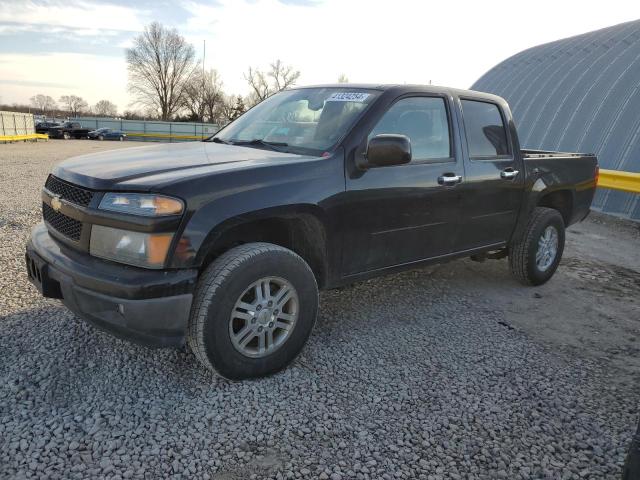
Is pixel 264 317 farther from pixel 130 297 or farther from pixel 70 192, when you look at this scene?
pixel 70 192

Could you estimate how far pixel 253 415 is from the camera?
2.65 meters

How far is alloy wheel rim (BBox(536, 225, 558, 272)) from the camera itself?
510 cm

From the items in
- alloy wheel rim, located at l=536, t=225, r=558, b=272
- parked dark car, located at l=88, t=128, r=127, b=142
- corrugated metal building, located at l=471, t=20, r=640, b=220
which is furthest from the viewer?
parked dark car, located at l=88, t=128, r=127, b=142

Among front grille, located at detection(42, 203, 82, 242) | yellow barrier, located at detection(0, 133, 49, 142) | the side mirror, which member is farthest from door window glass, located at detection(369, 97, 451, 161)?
yellow barrier, located at detection(0, 133, 49, 142)

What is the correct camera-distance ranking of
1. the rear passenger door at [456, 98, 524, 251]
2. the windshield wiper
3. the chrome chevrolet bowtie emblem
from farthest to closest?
the rear passenger door at [456, 98, 524, 251] → the windshield wiper → the chrome chevrolet bowtie emblem

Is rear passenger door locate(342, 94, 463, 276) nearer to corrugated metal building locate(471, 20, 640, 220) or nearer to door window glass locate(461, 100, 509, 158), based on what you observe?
door window glass locate(461, 100, 509, 158)

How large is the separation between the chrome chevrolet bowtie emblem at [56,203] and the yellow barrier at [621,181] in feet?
33.1

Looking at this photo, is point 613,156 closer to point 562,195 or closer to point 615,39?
point 615,39

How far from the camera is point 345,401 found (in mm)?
2838

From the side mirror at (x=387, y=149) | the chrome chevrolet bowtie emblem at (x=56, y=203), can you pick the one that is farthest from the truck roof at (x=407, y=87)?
the chrome chevrolet bowtie emblem at (x=56, y=203)

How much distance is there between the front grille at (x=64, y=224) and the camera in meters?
2.76

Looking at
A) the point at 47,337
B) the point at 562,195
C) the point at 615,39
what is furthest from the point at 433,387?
the point at 615,39

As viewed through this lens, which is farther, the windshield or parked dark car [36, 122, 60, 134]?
parked dark car [36, 122, 60, 134]

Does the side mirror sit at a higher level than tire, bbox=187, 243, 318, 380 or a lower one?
higher
